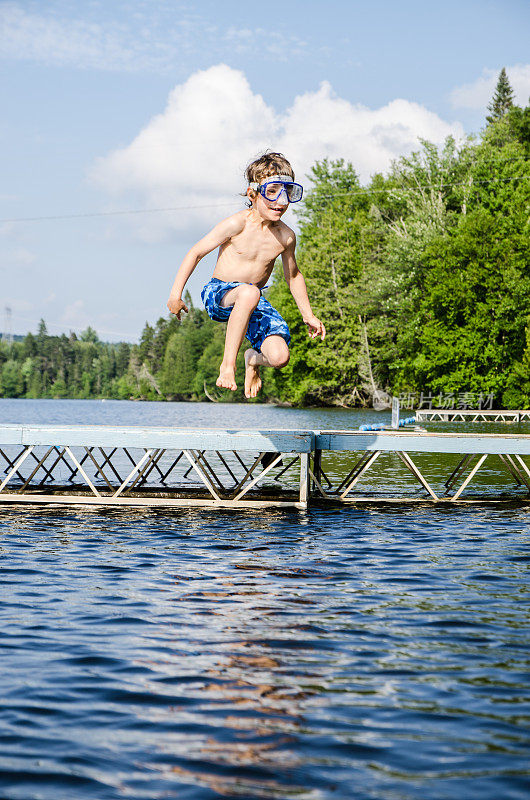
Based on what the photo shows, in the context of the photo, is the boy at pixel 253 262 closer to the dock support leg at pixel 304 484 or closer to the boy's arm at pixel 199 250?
the boy's arm at pixel 199 250

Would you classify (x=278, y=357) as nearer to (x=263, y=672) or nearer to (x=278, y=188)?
(x=278, y=188)

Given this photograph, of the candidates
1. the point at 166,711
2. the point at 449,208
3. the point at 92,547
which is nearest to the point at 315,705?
the point at 166,711

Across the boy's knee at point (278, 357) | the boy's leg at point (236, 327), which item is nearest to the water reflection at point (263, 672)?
the boy's leg at point (236, 327)

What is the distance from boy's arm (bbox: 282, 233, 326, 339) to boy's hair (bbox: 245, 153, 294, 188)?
821 millimetres

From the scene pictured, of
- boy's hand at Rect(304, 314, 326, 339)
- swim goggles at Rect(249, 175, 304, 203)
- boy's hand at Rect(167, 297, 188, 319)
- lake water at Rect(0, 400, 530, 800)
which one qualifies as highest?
swim goggles at Rect(249, 175, 304, 203)

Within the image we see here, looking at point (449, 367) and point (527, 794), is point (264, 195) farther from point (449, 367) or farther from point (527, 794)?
point (449, 367)

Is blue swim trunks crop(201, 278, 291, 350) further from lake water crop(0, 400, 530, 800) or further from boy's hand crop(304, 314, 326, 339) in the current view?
lake water crop(0, 400, 530, 800)

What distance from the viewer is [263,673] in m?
5.93

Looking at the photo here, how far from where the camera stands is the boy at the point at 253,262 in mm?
8227

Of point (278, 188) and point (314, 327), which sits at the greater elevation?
point (278, 188)

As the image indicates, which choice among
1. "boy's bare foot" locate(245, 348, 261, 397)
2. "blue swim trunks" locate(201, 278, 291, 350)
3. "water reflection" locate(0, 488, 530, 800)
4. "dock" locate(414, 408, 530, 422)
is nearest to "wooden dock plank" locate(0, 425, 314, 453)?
"water reflection" locate(0, 488, 530, 800)

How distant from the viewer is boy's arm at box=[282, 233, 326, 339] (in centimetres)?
921

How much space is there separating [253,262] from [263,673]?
4223 millimetres

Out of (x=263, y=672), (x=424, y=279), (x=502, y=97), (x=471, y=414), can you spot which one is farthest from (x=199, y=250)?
(x=502, y=97)
